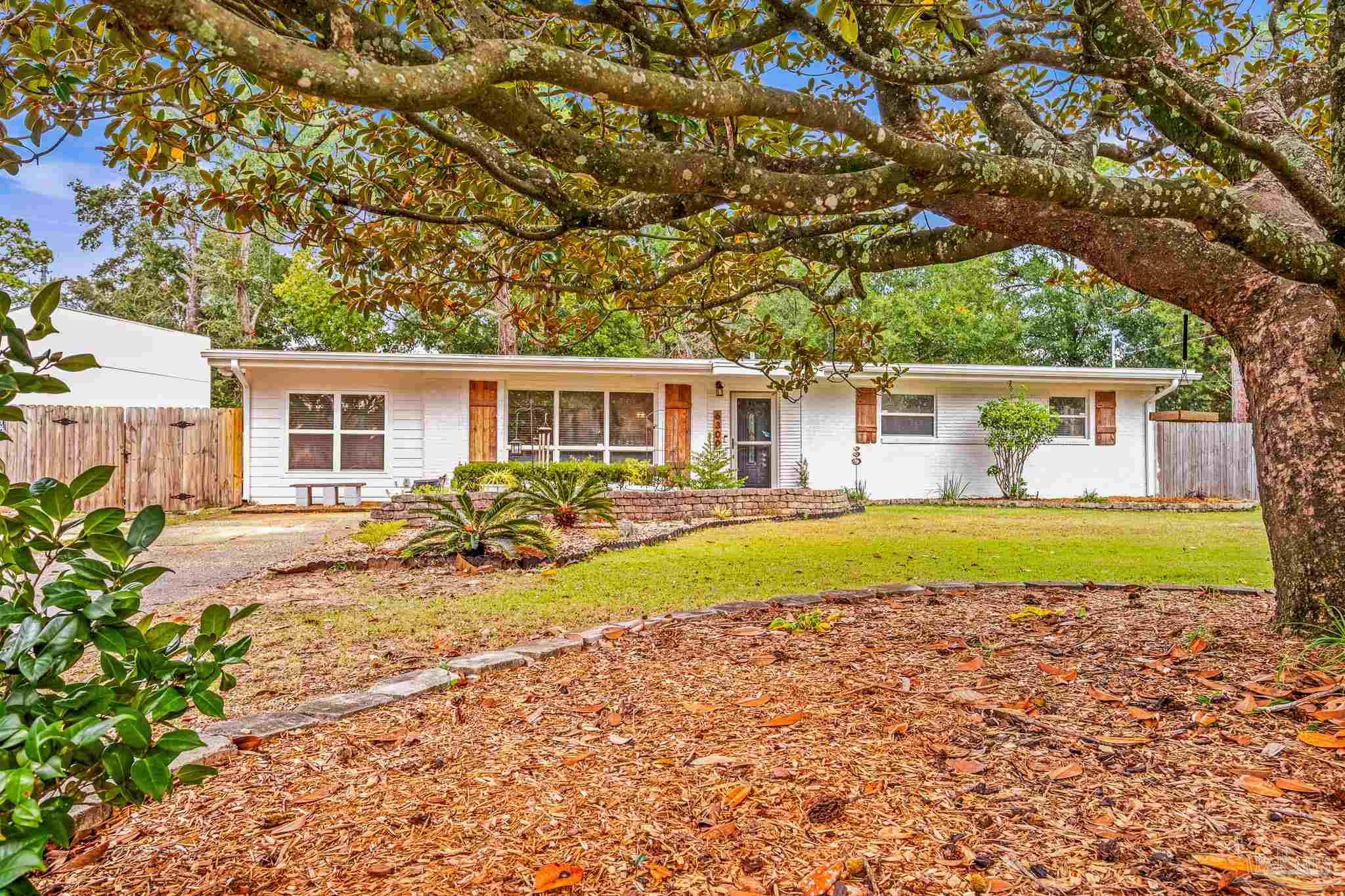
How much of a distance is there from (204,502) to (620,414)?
7750 millimetres

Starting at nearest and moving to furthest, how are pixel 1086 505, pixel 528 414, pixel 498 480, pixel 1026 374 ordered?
1. pixel 498 480
2. pixel 1086 505
3. pixel 528 414
4. pixel 1026 374

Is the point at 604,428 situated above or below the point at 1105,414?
below

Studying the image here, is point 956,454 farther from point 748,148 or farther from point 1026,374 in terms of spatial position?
point 748,148


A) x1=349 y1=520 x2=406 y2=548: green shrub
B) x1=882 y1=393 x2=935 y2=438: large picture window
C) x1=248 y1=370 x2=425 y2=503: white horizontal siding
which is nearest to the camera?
x1=349 y1=520 x2=406 y2=548: green shrub

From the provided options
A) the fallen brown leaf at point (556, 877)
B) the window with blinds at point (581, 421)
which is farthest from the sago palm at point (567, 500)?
the fallen brown leaf at point (556, 877)

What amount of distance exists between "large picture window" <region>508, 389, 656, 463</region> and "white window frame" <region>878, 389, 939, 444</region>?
475 centimetres

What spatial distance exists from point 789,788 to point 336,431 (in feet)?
44.8

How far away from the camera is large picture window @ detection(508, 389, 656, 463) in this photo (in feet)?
47.3

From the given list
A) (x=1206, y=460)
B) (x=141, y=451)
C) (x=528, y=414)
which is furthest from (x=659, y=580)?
(x=1206, y=460)

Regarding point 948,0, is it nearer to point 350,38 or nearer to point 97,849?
point 350,38

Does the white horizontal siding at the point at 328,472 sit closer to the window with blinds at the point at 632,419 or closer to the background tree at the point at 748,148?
the window with blinds at the point at 632,419

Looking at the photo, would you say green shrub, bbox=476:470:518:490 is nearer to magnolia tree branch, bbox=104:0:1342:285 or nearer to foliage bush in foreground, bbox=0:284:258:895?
magnolia tree branch, bbox=104:0:1342:285

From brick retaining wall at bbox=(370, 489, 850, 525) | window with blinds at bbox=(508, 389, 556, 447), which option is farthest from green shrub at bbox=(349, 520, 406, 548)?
window with blinds at bbox=(508, 389, 556, 447)

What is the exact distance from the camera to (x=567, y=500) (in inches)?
380
